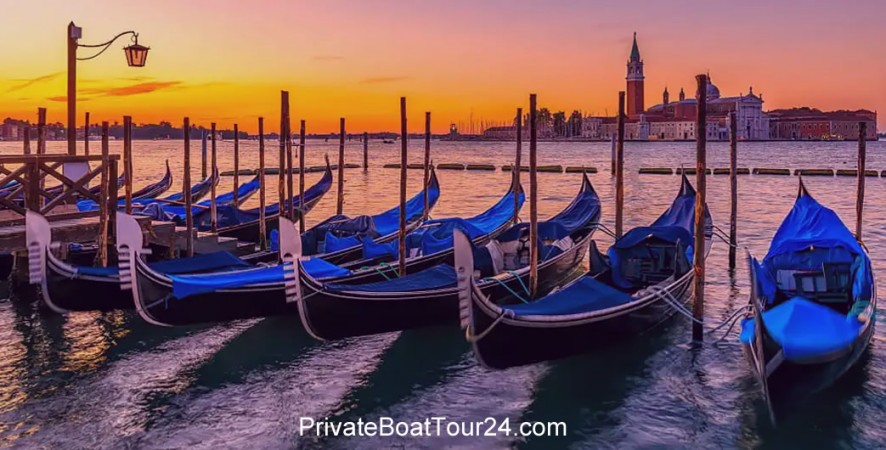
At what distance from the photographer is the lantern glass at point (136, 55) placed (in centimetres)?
809

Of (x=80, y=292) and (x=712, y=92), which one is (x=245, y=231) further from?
(x=712, y=92)

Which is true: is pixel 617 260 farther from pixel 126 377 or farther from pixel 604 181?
pixel 604 181

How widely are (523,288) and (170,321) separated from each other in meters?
3.09

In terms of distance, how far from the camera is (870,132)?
4409 inches

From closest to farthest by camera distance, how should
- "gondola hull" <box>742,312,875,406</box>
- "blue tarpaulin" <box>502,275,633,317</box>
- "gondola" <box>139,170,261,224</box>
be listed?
"gondola hull" <box>742,312,875,406</box>
"blue tarpaulin" <box>502,275,633,317</box>
"gondola" <box>139,170,261,224</box>

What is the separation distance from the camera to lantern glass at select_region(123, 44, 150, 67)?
26.5ft

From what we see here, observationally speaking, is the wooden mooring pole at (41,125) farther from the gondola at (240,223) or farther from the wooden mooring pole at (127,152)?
the wooden mooring pole at (127,152)

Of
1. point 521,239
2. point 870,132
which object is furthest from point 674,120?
point 521,239

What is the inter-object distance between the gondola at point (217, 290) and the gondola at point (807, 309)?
3.08 meters

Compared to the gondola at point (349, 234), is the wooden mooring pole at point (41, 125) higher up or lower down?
higher up

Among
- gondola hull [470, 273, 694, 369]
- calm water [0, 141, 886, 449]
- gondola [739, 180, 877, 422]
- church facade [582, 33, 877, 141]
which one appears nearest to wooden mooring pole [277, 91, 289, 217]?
calm water [0, 141, 886, 449]

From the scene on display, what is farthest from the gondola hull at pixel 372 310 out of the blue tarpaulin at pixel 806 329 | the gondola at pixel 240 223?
the gondola at pixel 240 223

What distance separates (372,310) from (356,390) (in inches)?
26.7

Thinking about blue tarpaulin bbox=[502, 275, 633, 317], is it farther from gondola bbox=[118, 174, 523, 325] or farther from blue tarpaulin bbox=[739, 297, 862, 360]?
gondola bbox=[118, 174, 523, 325]
